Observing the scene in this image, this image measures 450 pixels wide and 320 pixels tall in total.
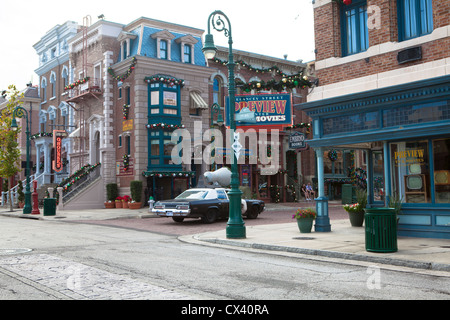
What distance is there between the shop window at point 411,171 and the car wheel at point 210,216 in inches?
336

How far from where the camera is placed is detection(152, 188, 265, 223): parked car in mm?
18875

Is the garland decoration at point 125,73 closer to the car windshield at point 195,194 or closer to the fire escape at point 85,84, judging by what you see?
the fire escape at point 85,84

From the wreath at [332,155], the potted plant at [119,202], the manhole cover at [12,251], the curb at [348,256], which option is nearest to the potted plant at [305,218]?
the curb at [348,256]

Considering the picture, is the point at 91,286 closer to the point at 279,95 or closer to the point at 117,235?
the point at 117,235

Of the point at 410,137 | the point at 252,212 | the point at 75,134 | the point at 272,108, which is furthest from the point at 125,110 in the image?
the point at 410,137

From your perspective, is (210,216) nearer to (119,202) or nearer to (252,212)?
(252,212)

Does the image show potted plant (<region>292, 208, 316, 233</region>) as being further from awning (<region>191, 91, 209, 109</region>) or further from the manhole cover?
awning (<region>191, 91, 209, 109</region>)

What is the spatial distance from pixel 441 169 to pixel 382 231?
3389mm

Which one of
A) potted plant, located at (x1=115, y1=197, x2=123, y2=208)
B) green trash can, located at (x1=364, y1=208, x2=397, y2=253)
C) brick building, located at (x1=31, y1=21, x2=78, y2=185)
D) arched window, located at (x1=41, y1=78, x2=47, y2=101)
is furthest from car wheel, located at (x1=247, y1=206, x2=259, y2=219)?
arched window, located at (x1=41, y1=78, x2=47, y2=101)

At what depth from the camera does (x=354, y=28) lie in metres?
14.7

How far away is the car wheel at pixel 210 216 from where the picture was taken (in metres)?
19.5
